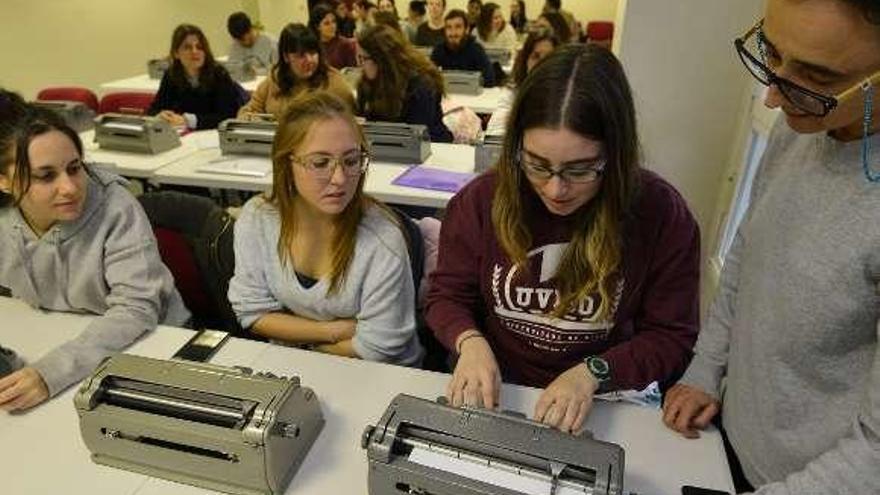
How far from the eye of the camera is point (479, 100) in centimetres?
419

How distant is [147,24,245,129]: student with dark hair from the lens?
12.0ft

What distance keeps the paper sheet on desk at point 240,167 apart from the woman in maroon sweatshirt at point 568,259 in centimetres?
155

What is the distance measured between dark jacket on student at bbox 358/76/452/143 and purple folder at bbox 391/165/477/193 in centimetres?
66

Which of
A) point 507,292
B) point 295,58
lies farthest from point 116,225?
point 295,58

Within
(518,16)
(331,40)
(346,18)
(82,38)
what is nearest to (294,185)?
(331,40)

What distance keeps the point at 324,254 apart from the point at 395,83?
1971mm

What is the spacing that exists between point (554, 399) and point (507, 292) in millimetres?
266

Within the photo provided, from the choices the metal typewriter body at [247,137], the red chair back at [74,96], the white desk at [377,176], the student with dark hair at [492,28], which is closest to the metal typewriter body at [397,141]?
the white desk at [377,176]

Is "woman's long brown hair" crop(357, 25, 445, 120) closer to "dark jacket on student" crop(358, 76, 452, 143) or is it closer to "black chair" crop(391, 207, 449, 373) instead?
"dark jacket on student" crop(358, 76, 452, 143)

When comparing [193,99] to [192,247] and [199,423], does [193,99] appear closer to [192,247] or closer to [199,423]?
[192,247]

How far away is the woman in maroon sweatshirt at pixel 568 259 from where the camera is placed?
3.28ft

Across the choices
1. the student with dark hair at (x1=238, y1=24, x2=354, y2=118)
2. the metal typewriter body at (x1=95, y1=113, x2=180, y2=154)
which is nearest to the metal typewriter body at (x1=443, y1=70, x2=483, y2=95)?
the student with dark hair at (x1=238, y1=24, x2=354, y2=118)

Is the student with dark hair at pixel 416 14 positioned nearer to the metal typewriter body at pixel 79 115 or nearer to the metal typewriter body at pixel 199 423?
the metal typewriter body at pixel 79 115

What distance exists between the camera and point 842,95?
68 centimetres
